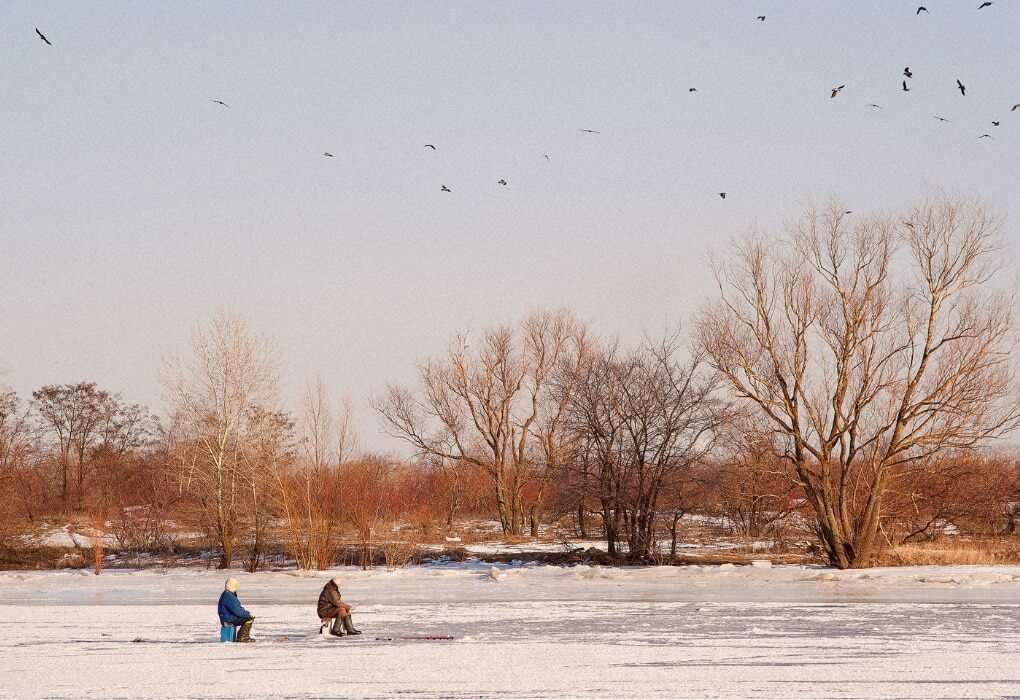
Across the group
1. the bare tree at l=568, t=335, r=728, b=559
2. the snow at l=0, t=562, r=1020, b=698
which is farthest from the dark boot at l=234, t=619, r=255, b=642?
the bare tree at l=568, t=335, r=728, b=559

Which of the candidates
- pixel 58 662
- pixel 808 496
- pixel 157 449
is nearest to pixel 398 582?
pixel 808 496

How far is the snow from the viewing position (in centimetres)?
1237

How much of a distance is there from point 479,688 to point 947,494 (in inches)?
1076

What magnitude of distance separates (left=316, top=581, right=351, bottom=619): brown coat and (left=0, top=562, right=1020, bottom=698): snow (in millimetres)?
512

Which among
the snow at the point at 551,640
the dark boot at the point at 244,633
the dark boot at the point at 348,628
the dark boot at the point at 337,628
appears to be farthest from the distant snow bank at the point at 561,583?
the dark boot at the point at 244,633

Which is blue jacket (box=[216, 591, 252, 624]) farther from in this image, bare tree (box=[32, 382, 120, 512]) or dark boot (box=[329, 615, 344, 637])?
bare tree (box=[32, 382, 120, 512])

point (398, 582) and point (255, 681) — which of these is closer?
point (255, 681)

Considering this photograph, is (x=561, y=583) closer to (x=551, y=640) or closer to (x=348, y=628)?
(x=348, y=628)

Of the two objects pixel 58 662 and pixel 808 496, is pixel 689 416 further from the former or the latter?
pixel 58 662

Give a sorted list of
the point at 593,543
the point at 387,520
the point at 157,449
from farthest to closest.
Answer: the point at 157,449
the point at 593,543
the point at 387,520

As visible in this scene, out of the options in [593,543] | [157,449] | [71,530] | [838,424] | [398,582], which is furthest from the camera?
[157,449]

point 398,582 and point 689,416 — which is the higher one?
point 689,416

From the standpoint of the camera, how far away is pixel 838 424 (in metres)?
33.2

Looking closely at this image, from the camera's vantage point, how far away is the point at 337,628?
17859 mm
